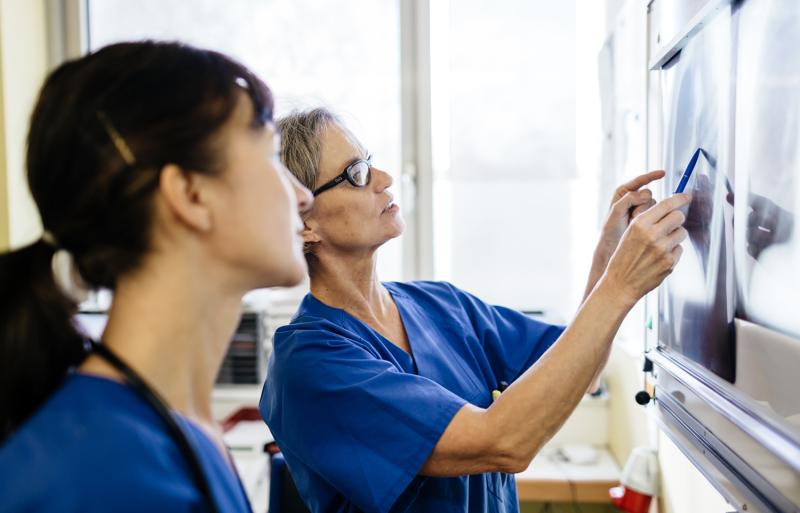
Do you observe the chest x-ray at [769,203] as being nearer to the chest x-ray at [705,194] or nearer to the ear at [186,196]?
the chest x-ray at [705,194]

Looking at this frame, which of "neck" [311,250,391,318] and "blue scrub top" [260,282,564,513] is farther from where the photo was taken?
"neck" [311,250,391,318]

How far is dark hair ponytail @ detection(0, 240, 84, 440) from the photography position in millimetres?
634

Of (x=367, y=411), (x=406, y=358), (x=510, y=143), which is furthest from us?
(x=510, y=143)

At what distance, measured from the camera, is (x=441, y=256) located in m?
2.57

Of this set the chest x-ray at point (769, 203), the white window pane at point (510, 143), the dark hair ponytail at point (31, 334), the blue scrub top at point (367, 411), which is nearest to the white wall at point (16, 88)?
the white window pane at point (510, 143)

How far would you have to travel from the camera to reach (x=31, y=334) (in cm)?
64

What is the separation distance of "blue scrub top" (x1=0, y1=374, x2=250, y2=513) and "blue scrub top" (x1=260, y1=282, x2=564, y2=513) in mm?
402

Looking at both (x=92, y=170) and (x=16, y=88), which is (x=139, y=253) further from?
(x=16, y=88)

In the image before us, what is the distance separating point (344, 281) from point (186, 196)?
57 centimetres

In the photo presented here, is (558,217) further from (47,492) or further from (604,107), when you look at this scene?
(47,492)

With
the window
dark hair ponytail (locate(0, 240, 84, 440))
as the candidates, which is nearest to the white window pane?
the window

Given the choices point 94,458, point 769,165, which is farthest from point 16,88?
point 769,165

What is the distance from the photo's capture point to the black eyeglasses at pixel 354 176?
1.20 m

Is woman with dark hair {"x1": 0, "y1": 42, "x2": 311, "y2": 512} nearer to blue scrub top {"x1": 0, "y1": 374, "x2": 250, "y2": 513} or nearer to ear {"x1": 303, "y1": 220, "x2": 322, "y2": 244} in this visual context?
blue scrub top {"x1": 0, "y1": 374, "x2": 250, "y2": 513}
